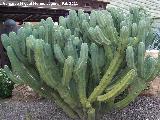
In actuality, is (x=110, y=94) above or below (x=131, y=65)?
below

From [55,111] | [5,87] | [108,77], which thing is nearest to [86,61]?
[108,77]

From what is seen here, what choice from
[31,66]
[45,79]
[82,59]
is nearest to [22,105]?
[31,66]

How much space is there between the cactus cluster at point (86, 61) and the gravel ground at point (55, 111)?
93cm

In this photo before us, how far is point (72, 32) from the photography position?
8.00 m

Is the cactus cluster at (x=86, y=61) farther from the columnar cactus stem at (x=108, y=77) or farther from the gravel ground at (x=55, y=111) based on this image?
the gravel ground at (x=55, y=111)

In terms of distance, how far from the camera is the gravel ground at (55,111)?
8.71 meters

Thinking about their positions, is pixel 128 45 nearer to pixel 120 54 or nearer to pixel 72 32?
pixel 120 54

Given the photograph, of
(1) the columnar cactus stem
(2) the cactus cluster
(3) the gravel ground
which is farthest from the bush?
(1) the columnar cactus stem

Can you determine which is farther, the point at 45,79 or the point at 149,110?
the point at 149,110

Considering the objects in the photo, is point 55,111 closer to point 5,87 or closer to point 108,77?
point 5,87

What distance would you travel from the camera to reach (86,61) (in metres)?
6.98

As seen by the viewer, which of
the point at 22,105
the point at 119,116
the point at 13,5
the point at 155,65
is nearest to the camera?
the point at 155,65

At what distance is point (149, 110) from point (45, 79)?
9.22ft

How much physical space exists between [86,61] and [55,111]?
8.04 feet
